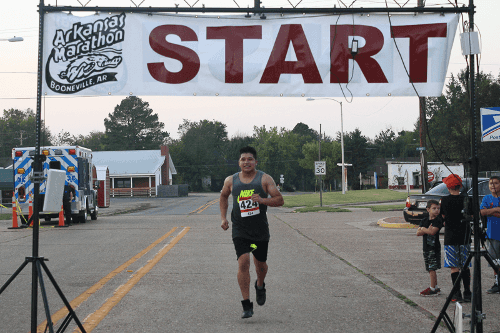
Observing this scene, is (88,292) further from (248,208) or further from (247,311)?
(248,208)

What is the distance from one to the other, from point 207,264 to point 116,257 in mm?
2320

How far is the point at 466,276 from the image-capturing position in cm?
714

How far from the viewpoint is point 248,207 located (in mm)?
6309

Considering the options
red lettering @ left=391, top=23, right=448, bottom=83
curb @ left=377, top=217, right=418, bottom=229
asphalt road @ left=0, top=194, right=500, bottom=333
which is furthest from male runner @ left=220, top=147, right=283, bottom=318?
curb @ left=377, top=217, right=418, bottom=229

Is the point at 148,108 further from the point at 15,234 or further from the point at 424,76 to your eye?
the point at 424,76

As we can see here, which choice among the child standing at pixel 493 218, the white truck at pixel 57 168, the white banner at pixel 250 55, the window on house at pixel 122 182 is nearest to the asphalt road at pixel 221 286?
the child standing at pixel 493 218

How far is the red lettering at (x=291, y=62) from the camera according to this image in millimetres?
6379

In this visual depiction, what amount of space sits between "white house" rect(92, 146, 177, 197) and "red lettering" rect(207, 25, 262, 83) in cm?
7065

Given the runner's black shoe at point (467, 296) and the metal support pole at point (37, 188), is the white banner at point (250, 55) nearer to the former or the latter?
the metal support pole at point (37, 188)

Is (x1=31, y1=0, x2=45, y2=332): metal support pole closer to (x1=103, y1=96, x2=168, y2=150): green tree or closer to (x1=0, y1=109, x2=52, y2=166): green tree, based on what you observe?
(x1=0, y1=109, x2=52, y2=166): green tree

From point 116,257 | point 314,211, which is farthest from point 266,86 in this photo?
point 314,211

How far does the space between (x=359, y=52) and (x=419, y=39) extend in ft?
2.34

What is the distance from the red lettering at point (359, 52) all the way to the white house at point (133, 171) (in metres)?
70.9

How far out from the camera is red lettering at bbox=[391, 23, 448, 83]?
6363 mm
